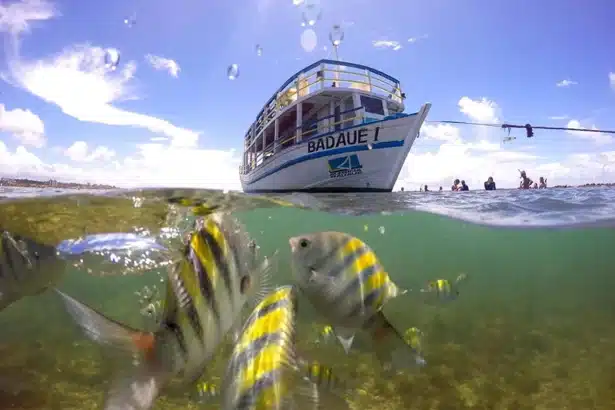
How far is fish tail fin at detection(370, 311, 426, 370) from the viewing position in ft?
7.66

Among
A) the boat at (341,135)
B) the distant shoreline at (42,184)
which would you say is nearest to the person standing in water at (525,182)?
the boat at (341,135)

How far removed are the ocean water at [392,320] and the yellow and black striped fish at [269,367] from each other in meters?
0.13

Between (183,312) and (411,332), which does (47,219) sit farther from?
(183,312)

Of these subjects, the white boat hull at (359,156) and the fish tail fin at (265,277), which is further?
the white boat hull at (359,156)

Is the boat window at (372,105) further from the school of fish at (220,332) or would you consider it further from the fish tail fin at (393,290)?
the school of fish at (220,332)

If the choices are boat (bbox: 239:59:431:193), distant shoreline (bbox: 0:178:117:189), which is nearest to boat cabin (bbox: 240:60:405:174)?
boat (bbox: 239:59:431:193)

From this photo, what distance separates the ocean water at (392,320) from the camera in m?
6.61

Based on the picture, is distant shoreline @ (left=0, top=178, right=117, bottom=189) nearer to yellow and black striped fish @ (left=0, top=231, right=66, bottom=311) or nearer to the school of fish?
yellow and black striped fish @ (left=0, top=231, right=66, bottom=311)

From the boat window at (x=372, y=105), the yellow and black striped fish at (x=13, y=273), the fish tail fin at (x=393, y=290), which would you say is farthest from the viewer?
the boat window at (x=372, y=105)

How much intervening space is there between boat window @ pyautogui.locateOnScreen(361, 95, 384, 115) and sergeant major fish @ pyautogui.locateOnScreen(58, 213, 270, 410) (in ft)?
69.0

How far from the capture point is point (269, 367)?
52.0 inches

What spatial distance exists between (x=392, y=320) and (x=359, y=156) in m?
10.4

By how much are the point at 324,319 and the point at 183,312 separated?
4.06 feet

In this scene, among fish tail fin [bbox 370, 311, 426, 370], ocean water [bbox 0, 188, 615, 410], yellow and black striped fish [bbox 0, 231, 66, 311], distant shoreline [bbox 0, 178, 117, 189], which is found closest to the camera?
fish tail fin [bbox 370, 311, 426, 370]
